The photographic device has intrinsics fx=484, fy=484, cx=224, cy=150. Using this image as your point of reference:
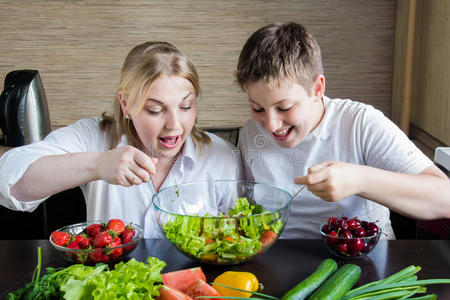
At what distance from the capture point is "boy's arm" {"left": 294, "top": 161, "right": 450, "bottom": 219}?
121 centimetres

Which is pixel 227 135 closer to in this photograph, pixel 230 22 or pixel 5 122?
pixel 230 22

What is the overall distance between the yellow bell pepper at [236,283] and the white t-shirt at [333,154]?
584 mm

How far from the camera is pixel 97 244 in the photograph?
3.89 feet

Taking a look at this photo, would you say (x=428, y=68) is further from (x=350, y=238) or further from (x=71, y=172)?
(x=71, y=172)

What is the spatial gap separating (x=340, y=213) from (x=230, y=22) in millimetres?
1373

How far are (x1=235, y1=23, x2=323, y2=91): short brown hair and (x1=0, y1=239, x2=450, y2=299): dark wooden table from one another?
0.48 meters

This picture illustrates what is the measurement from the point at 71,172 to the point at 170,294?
2.00 feet

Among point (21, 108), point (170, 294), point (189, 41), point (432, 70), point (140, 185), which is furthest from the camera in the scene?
point (189, 41)

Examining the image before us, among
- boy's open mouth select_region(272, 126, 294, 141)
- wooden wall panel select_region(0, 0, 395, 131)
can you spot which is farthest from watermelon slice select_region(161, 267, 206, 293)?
wooden wall panel select_region(0, 0, 395, 131)

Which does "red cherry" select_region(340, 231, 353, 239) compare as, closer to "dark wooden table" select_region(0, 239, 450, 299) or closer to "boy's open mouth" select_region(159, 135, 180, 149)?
"dark wooden table" select_region(0, 239, 450, 299)

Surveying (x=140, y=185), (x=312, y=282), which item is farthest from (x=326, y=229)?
(x=140, y=185)

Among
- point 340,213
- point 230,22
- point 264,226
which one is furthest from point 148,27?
point 264,226

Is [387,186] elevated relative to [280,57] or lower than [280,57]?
lower

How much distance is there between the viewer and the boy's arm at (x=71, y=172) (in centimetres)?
132
